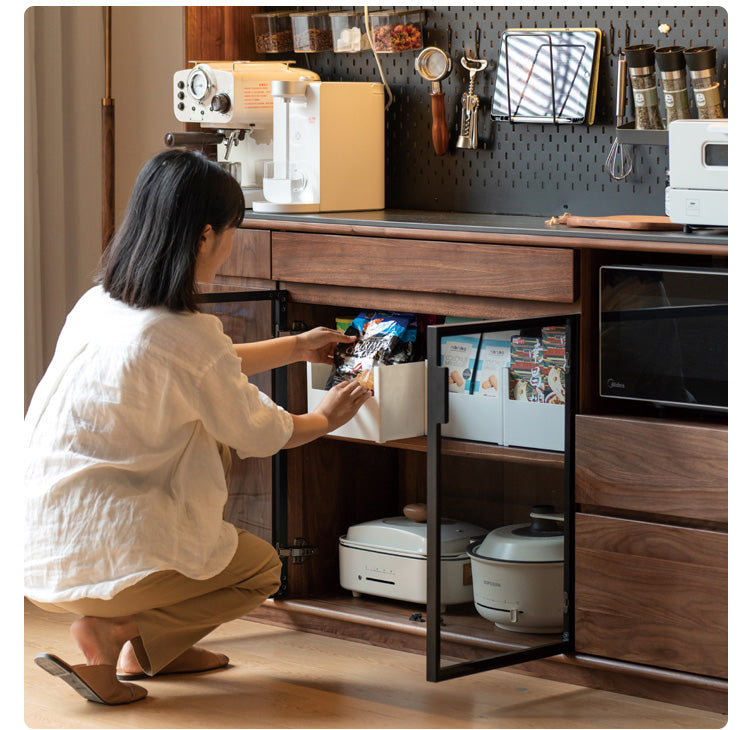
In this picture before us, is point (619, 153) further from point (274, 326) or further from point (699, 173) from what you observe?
point (274, 326)

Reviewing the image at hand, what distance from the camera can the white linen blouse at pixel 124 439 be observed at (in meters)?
2.41

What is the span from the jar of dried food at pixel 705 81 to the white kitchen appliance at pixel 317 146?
88 centimetres

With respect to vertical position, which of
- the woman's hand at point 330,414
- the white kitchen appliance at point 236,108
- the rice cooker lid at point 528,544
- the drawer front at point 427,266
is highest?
the white kitchen appliance at point 236,108

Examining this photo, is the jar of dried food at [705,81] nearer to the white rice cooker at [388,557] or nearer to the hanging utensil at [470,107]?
the hanging utensil at [470,107]

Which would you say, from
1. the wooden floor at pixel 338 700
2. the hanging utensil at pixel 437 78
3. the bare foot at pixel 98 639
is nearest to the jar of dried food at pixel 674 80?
the hanging utensil at pixel 437 78

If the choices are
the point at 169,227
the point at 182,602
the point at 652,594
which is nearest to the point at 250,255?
the point at 169,227

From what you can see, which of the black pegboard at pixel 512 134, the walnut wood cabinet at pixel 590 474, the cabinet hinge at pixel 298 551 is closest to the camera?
the walnut wood cabinet at pixel 590 474

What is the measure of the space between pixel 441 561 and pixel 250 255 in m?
0.96

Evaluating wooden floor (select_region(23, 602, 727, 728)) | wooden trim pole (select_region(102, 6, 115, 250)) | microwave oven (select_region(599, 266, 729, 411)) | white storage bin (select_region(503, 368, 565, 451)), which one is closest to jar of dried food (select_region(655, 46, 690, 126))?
microwave oven (select_region(599, 266, 729, 411))

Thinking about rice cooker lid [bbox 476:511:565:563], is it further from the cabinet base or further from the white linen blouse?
the white linen blouse

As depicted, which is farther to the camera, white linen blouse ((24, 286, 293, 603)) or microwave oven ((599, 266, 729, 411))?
microwave oven ((599, 266, 729, 411))

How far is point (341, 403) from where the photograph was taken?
2684 millimetres

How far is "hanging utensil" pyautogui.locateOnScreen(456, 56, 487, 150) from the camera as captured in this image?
10.8ft

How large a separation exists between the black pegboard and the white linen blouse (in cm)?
112
